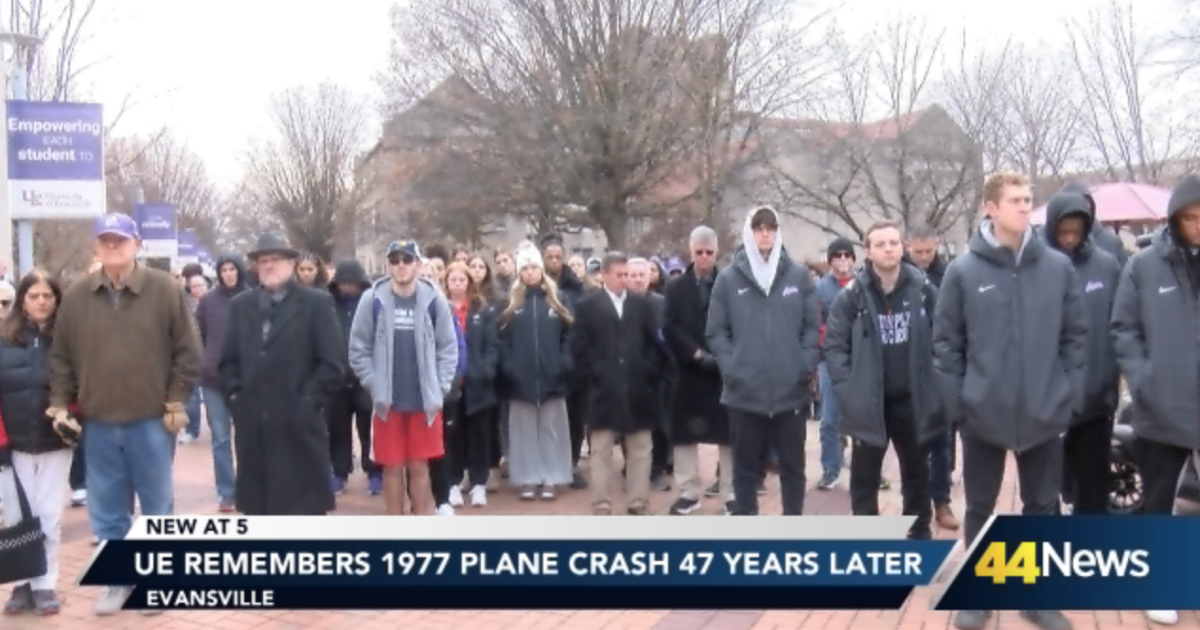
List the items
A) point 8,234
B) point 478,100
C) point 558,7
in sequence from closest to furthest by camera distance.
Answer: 1. point 8,234
2. point 558,7
3. point 478,100

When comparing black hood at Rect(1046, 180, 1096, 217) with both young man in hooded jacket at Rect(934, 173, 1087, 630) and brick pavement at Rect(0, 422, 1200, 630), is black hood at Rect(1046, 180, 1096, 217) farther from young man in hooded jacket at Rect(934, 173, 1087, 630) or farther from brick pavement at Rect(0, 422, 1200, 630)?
brick pavement at Rect(0, 422, 1200, 630)

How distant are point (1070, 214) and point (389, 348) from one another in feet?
13.3

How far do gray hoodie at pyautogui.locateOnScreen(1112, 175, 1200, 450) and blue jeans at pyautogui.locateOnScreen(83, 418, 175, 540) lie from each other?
5004mm

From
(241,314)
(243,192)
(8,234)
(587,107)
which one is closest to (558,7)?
(587,107)

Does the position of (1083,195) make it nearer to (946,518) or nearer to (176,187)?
(946,518)

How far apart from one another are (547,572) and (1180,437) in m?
3.06

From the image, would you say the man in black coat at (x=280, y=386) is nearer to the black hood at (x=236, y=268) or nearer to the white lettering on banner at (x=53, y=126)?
the black hood at (x=236, y=268)

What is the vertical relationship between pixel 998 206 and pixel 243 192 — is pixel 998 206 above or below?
below

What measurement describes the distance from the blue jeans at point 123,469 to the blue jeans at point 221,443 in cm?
233

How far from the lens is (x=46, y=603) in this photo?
225 inches

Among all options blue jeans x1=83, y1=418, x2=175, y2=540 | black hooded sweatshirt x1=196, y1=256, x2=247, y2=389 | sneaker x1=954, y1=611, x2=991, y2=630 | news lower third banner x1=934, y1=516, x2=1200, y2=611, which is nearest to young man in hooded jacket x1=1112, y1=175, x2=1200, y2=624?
news lower third banner x1=934, y1=516, x2=1200, y2=611

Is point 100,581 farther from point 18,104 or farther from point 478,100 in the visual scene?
point 478,100

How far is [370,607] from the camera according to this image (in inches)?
196

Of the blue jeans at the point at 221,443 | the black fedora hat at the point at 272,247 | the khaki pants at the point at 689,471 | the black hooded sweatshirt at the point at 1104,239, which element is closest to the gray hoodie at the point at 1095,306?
the black hooded sweatshirt at the point at 1104,239
